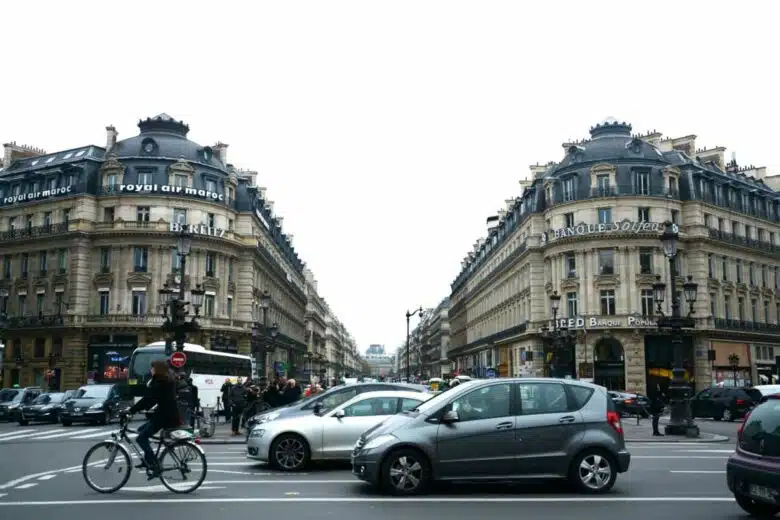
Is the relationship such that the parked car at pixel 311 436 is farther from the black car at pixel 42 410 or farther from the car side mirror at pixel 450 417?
the black car at pixel 42 410

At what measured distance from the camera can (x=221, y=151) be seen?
6744 cm

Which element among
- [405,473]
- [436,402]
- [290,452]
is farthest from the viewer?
[290,452]

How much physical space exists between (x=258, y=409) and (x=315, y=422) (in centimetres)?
1312

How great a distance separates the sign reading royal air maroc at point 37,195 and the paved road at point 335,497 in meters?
47.4

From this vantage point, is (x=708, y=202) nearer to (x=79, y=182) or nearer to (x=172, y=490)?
(x=79, y=182)

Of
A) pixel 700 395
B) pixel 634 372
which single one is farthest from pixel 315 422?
pixel 634 372

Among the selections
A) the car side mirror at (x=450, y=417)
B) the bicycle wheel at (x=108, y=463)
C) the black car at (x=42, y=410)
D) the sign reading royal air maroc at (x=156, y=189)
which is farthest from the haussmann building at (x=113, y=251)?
the car side mirror at (x=450, y=417)

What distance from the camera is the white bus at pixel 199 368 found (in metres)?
35.6

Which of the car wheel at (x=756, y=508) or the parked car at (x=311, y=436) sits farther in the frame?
the parked car at (x=311, y=436)

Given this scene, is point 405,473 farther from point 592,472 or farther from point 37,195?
point 37,195

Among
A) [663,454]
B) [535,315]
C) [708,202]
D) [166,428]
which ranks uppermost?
[708,202]

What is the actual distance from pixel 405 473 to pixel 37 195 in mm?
57594

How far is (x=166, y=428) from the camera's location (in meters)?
11.4

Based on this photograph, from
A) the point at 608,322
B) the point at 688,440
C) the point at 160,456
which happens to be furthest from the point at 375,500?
the point at 608,322
